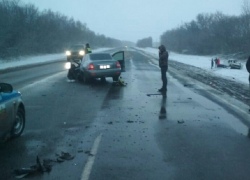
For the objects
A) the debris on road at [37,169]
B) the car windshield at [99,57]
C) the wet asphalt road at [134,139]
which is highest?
the car windshield at [99,57]

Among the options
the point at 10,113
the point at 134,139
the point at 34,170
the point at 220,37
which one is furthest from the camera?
the point at 220,37

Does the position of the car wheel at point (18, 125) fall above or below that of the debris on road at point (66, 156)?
above

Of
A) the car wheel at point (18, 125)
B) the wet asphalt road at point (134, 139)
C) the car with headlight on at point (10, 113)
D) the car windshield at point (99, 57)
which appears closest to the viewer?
the wet asphalt road at point (134, 139)

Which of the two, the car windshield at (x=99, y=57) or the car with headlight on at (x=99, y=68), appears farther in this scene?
the car windshield at (x=99, y=57)

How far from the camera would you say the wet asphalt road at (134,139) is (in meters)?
5.22

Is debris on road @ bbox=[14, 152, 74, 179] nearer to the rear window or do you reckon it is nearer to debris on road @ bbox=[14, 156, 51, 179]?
debris on road @ bbox=[14, 156, 51, 179]

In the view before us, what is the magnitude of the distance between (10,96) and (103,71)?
32.5 ft

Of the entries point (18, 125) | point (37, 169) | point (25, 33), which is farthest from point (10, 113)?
point (25, 33)

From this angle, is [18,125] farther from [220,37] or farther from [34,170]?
[220,37]

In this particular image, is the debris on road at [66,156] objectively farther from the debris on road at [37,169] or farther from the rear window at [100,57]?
the rear window at [100,57]

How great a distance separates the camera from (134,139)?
22.7 ft

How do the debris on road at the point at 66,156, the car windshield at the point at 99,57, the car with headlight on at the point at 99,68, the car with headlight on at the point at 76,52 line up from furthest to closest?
the car with headlight on at the point at 76,52
the car windshield at the point at 99,57
the car with headlight on at the point at 99,68
the debris on road at the point at 66,156

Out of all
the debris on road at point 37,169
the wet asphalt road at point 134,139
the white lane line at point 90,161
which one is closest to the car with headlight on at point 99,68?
the wet asphalt road at point 134,139

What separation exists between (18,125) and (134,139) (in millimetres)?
2455
